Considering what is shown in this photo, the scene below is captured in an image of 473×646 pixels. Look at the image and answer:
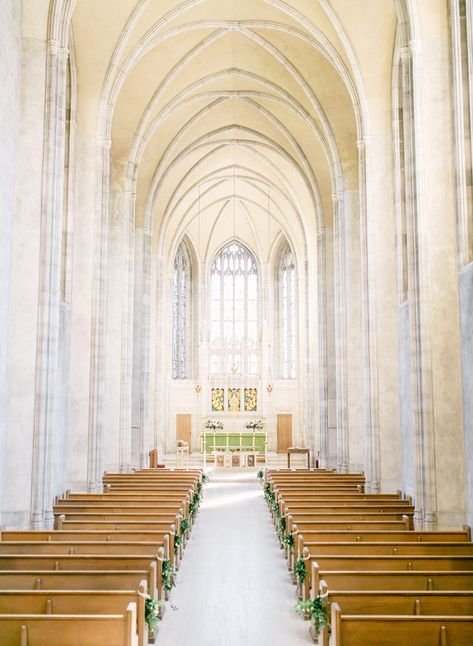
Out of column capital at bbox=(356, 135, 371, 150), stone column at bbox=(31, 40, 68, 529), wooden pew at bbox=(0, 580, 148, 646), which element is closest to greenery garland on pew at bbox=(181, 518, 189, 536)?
stone column at bbox=(31, 40, 68, 529)

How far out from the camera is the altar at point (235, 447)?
27438 mm

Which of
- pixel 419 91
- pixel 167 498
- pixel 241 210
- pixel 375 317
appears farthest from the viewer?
pixel 241 210

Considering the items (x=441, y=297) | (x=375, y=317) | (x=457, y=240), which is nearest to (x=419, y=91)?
(x=457, y=240)

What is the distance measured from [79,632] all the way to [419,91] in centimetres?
1036

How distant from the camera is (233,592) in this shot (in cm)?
955

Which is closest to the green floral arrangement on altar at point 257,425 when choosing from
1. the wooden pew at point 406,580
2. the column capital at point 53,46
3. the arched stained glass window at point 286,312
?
the arched stained glass window at point 286,312

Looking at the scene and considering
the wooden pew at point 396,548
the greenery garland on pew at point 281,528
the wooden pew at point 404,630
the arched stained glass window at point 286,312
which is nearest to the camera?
the wooden pew at point 404,630

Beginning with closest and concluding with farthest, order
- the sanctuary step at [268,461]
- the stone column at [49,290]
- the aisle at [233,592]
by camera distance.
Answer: the aisle at [233,592] < the stone column at [49,290] < the sanctuary step at [268,461]

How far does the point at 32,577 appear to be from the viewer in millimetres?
6824

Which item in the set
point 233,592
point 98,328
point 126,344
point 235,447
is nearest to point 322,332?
point 235,447

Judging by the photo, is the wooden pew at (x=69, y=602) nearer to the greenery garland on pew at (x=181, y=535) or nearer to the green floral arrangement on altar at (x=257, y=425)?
the greenery garland on pew at (x=181, y=535)

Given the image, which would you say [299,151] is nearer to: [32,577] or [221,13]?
[221,13]

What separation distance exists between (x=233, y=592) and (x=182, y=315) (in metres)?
28.7

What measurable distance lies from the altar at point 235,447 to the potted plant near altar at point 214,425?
0.87 metres
